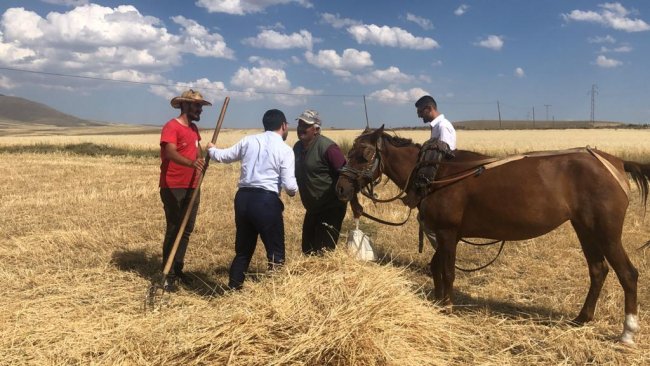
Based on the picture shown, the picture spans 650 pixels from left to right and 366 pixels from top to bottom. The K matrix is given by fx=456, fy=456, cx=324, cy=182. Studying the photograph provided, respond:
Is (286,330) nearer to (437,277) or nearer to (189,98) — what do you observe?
(437,277)

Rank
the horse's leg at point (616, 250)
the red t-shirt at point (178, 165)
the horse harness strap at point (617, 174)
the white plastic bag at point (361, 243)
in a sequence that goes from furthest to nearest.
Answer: the white plastic bag at point (361, 243), the red t-shirt at point (178, 165), the horse harness strap at point (617, 174), the horse's leg at point (616, 250)

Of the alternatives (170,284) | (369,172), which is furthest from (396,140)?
(170,284)

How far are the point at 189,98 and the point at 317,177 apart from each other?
184 cm

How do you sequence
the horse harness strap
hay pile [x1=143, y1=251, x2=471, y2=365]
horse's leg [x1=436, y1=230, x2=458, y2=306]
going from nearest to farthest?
hay pile [x1=143, y1=251, x2=471, y2=365]
the horse harness strap
horse's leg [x1=436, y1=230, x2=458, y2=306]

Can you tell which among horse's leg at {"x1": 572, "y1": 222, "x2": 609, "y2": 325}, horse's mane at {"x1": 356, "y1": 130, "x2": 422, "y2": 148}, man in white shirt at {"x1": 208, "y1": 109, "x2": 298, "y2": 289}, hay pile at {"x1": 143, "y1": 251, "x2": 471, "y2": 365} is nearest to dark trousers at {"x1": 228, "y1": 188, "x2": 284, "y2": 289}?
man in white shirt at {"x1": 208, "y1": 109, "x2": 298, "y2": 289}

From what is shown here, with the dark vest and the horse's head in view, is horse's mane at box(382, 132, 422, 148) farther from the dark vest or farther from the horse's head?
the dark vest

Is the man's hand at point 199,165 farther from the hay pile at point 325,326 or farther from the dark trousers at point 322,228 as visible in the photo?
the hay pile at point 325,326

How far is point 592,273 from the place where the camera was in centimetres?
474

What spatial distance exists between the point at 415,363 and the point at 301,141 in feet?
9.33

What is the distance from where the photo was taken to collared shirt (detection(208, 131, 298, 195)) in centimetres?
452

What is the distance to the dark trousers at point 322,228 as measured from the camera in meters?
5.23

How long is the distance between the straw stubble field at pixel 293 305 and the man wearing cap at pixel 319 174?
0.83 m

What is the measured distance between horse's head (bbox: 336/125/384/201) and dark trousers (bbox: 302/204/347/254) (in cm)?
43

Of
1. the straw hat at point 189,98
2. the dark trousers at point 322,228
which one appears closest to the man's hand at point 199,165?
the straw hat at point 189,98
